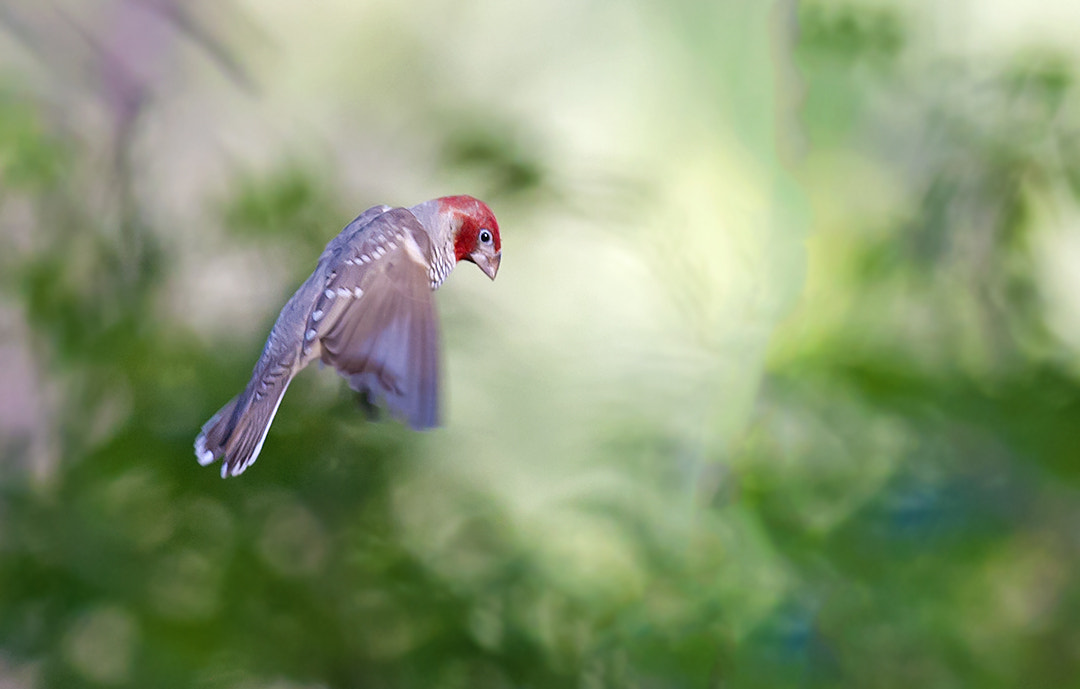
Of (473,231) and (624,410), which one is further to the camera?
(624,410)

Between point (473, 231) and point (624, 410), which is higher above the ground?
point (624, 410)

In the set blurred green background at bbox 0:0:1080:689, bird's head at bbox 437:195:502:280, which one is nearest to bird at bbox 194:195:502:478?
bird's head at bbox 437:195:502:280

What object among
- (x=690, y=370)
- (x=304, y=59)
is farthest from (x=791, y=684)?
(x=304, y=59)

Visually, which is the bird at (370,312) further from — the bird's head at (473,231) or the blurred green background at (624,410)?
the blurred green background at (624,410)

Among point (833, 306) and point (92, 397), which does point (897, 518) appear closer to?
point (833, 306)

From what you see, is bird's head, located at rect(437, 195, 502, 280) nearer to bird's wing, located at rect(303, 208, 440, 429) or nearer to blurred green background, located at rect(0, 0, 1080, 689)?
bird's wing, located at rect(303, 208, 440, 429)

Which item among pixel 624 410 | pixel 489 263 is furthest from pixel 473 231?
pixel 624 410

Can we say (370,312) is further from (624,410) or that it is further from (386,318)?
(624,410)
